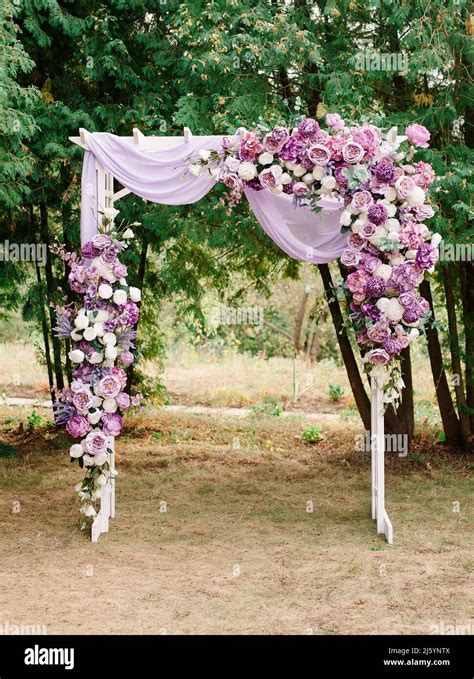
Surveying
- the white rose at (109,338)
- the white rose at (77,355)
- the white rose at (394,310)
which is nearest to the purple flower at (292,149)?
the white rose at (394,310)

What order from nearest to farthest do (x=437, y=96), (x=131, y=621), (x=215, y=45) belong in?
1. (x=131, y=621)
2. (x=215, y=45)
3. (x=437, y=96)

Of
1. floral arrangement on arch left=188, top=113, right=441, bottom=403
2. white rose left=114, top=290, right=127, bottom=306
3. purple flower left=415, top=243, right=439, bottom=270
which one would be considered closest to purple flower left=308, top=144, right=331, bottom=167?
floral arrangement on arch left=188, top=113, right=441, bottom=403

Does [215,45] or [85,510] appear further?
[215,45]

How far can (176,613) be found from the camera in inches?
173

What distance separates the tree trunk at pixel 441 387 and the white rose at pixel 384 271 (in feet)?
7.41

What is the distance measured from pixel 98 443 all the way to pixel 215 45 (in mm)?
3190

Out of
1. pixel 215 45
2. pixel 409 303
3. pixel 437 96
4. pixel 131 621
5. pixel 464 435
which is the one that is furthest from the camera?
pixel 464 435

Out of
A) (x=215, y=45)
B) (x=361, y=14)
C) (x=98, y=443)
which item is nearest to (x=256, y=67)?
→ (x=215, y=45)

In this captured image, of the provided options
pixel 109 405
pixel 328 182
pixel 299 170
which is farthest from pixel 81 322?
pixel 328 182

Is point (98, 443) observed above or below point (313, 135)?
below

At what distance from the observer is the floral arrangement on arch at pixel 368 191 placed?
5430 millimetres

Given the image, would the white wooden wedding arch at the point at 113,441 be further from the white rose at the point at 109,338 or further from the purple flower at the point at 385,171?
the purple flower at the point at 385,171

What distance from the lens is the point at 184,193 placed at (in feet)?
19.1

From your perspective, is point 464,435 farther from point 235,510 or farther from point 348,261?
point 348,261
